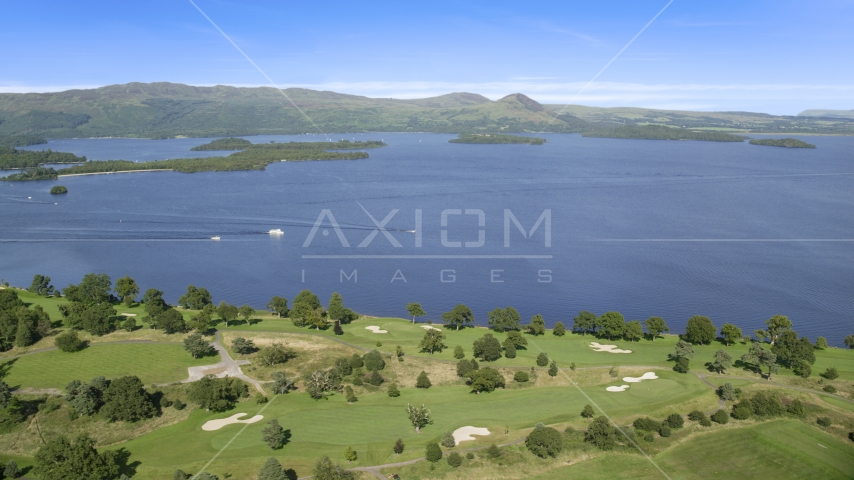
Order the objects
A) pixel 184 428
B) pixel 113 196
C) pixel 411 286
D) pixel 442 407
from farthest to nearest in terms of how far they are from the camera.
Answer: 1. pixel 113 196
2. pixel 411 286
3. pixel 442 407
4. pixel 184 428

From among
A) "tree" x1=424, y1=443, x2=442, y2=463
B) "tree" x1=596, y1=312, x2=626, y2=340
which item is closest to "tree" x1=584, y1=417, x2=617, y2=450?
"tree" x1=424, y1=443, x2=442, y2=463

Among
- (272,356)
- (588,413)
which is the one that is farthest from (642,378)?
(272,356)

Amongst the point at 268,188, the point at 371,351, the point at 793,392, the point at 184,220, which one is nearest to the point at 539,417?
the point at 371,351

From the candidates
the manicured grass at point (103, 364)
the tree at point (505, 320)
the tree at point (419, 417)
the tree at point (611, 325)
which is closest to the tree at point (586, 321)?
the tree at point (611, 325)

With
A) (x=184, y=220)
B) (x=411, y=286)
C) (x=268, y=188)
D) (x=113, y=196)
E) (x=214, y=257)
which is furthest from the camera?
(x=268, y=188)

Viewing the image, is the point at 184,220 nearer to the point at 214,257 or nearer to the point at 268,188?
the point at 214,257

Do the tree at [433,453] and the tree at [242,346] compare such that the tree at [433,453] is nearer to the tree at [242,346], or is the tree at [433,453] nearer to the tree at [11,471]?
the tree at [242,346]

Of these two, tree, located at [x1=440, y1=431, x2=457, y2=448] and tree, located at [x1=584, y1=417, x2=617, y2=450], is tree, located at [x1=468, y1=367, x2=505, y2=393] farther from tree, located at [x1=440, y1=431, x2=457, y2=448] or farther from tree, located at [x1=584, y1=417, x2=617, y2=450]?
tree, located at [x1=584, y1=417, x2=617, y2=450]

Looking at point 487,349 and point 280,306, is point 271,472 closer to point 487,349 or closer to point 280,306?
point 487,349
